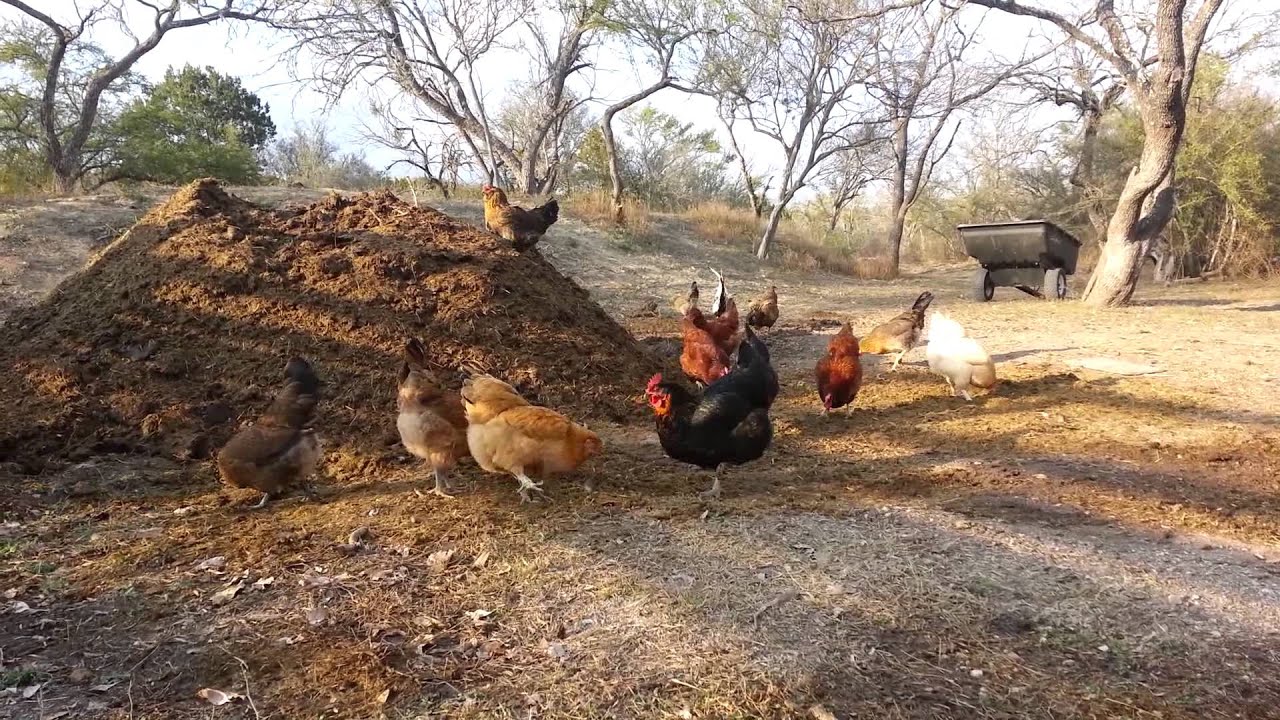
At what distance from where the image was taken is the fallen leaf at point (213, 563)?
330cm

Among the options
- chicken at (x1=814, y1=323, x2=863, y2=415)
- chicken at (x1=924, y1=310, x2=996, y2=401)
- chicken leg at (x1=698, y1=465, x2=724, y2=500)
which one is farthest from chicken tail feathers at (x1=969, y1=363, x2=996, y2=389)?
chicken leg at (x1=698, y1=465, x2=724, y2=500)

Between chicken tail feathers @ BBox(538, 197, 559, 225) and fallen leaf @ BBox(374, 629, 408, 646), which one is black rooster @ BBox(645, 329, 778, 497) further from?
chicken tail feathers @ BBox(538, 197, 559, 225)

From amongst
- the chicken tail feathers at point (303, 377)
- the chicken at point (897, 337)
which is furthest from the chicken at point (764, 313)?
the chicken tail feathers at point (303, 377)

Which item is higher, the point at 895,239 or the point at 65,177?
the point at 65,177

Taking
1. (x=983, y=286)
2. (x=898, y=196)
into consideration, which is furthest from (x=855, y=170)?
(x=983, y=286)

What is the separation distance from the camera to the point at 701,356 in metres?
6.50

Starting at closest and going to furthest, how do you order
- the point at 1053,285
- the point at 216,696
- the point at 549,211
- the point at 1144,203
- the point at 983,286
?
1. the point at 216,696
2. the point at 549,211
3. the point at 1144,203
4. the point at 1053,285
5. the point at 983,286

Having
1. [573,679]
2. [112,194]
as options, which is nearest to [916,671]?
[573,679]

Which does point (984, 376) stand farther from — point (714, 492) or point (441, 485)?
point (441, 485)

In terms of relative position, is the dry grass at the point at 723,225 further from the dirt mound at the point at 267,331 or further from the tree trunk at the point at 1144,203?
the dirt mound at the point at 267,331

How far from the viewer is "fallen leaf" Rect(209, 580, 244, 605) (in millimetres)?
2990

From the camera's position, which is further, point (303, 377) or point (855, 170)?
point (855, 170)

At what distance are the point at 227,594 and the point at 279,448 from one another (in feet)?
3.78

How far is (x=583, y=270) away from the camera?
53.0 ft
